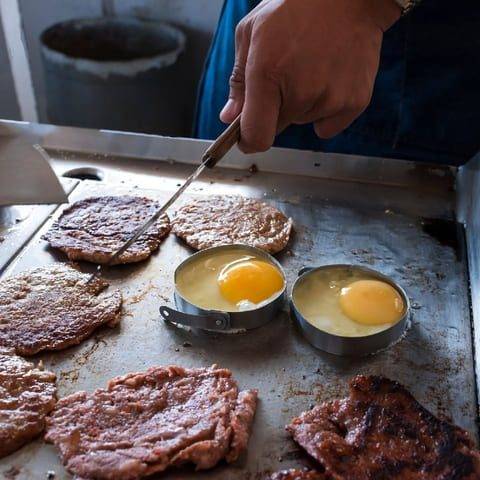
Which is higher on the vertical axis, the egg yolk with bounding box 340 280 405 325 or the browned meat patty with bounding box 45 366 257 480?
the egg yolk with bounding box 340 280 405 325

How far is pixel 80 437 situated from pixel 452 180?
2.13m

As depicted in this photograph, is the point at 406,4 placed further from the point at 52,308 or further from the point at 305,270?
the point at 52,308

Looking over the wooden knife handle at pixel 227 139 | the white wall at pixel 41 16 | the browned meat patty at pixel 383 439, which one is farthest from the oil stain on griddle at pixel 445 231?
the white wall at pixel 41 16

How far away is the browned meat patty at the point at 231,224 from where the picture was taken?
2625 mm

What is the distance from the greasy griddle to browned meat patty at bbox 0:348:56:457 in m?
0.04

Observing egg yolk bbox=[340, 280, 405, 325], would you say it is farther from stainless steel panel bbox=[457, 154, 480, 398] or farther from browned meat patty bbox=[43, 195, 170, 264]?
browned meat patty bbox=[43, 195, 170, 264]

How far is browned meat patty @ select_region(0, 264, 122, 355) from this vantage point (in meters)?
2.17

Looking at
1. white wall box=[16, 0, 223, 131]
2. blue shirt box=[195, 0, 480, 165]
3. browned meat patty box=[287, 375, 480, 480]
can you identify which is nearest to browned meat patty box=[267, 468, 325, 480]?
browned meat patty box=[287, 375, 480, 480]

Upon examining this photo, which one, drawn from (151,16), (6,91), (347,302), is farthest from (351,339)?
(6,91)

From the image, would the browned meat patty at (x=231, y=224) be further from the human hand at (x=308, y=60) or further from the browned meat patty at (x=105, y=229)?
the human hand at (x=308, y=60)

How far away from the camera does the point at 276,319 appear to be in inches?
91.0

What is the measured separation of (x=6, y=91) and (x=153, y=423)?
14.3 feet

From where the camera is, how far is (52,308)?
2.30 metres

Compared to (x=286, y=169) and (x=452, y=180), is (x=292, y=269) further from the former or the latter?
(x=452, y=180)
